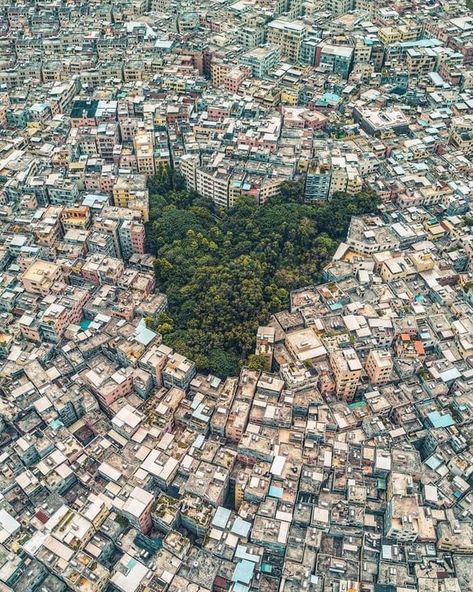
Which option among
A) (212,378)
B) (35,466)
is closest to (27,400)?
(35,466)

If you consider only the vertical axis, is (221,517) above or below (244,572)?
above

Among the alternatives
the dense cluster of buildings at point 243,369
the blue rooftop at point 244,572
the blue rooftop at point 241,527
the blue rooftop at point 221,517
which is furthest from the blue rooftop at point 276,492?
the blue rooftop at point 244,572

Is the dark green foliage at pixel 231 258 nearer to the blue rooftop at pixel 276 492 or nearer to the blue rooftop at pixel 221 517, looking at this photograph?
the blue rooftop at pixel 276 492

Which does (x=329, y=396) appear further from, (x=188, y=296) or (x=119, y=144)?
(x=119, y=144)

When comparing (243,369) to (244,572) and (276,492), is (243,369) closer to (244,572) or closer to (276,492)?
(276,492)

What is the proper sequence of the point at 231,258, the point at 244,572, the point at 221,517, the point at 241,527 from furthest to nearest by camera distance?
the point at 231,258, the point at 221,517, the point at 241,527, the point at 244,572

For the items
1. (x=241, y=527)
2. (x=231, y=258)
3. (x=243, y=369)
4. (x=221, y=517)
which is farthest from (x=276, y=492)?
(x=231, y=258)
